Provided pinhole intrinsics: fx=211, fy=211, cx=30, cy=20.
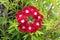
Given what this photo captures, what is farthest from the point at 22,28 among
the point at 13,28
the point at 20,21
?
the point at 13,28

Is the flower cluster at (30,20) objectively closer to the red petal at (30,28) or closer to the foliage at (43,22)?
the red petal at (30,28)

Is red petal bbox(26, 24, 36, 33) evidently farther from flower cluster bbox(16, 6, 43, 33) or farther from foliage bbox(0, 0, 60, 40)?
foliage bbox(0, 0, 60, 40)

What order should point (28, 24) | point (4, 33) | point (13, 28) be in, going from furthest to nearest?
point (4, 33) < point (13, 28) < point (28, 24)

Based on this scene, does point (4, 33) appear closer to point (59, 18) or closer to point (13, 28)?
point (13, 28)

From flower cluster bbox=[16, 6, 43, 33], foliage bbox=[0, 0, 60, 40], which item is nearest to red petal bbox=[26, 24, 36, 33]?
flower cluster bbox=[16, 6, 43, 33]

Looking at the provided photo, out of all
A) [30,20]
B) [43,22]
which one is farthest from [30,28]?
[43,22]

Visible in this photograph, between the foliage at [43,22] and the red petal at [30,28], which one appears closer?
the red petal at [30,28]

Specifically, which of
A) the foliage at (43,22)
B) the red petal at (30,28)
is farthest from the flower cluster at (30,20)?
the foliage at (43,22)

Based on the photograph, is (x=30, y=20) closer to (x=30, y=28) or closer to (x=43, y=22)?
(x=30, y=28)
